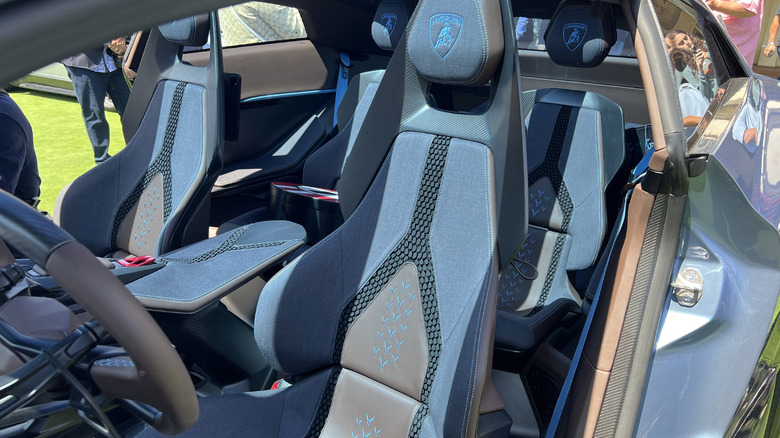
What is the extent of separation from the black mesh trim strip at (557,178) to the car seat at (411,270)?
1.06 meters

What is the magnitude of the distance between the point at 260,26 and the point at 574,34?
2.51 metres

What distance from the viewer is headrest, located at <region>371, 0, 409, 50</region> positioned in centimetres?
224

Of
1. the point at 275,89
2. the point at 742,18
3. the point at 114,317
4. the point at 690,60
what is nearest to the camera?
the point at 114,317

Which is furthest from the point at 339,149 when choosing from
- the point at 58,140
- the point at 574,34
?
the point at 58,140

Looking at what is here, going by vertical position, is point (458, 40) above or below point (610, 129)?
above

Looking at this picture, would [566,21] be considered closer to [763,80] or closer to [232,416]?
[763,80]

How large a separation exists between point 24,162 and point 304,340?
1546 mm

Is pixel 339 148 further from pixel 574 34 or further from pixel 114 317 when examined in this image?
pixel 114 317

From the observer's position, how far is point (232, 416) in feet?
4.82

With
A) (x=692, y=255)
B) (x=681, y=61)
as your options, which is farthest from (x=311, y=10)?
(x=692, y=255)

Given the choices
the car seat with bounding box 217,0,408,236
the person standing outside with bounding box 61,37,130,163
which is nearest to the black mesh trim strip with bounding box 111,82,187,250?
the car seat with bounding box 217,0,408,236

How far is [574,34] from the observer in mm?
1531

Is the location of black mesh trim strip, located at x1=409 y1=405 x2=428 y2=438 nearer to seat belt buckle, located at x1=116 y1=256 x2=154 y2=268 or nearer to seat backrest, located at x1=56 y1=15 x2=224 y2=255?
seat belt buckle, located at x1=116 y1=256 x2=154 y2=268

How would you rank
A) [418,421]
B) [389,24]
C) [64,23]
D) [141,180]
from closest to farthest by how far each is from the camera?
1. [64,23]
2. [418,421]
3. [389,24]
4. [141,180]
